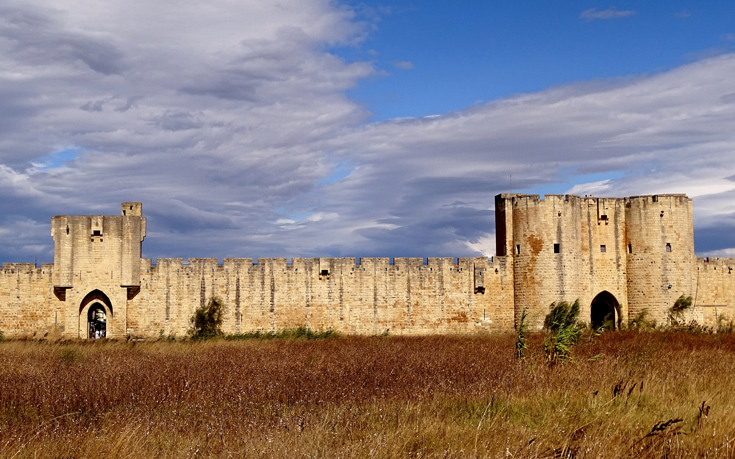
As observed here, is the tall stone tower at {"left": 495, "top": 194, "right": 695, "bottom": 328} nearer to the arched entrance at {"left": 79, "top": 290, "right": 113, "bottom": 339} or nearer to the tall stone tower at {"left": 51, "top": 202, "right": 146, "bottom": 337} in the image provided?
the tall stone tower at {"left": 51, "top": 202, "right": 146, "bottom": 337}

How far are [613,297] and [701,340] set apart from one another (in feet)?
33.0

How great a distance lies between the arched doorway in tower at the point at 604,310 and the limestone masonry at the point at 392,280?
0.33ft

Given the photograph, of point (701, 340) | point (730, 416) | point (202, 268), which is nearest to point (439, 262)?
point (202, 268)

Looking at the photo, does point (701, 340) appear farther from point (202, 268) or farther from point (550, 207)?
point (202, 268)

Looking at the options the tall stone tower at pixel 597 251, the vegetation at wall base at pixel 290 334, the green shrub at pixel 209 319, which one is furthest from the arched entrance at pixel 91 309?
the tall stone tower at pixel 597 251

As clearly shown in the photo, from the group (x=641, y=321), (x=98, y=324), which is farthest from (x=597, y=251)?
(x=98, y=324)

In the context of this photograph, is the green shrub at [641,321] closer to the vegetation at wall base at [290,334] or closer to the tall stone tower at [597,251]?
the tall stone tower at [597,251]

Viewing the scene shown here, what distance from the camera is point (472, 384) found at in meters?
9.19

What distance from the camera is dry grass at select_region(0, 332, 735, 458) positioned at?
635 centimetres

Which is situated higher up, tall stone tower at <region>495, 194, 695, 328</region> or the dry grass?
tall stone tower at <region>495, 194, 695, 328</region>

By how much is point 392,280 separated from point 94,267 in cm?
1167

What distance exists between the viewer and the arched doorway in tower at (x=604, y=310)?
94.4 feet

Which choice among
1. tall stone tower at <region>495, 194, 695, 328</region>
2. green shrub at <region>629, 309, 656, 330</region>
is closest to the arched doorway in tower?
tall stone tower at <region>495, 194, 695, 328</region>

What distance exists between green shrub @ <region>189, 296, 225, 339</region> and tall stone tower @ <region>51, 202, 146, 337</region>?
2592 millimetres
